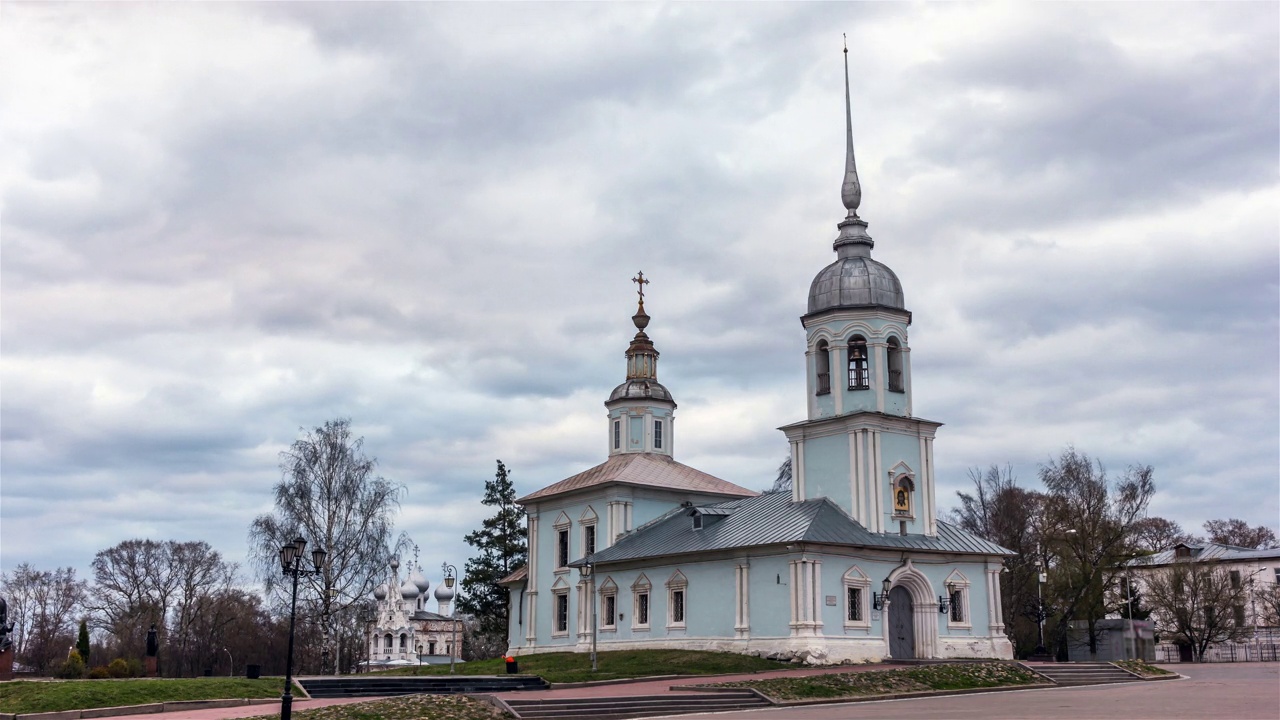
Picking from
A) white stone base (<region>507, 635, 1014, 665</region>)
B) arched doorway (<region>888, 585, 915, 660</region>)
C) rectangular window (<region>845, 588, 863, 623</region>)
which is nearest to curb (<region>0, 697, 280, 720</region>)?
white stone base (<region>507, 635, 1014, 665</region>)

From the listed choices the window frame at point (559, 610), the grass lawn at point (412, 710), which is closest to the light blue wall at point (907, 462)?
the window frame at point (559, 610)

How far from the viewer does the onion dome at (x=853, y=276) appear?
122 feet

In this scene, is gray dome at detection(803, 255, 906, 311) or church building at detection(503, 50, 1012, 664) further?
gray dome at detection(803, 255, 906, 311)

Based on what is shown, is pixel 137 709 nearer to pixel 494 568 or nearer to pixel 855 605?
pixel 855 605

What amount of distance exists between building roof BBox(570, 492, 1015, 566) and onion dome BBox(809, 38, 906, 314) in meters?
6.51

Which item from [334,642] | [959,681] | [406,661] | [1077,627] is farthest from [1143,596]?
[406,661]

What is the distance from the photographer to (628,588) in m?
38.9

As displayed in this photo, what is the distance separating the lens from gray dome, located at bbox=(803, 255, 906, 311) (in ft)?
121

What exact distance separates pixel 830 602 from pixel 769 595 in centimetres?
181

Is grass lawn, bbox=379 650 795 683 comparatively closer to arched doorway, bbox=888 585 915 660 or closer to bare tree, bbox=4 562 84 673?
arched doorway, bbox=888 585 915 660

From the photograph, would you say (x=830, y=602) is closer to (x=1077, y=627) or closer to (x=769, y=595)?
(x=769, y=595)

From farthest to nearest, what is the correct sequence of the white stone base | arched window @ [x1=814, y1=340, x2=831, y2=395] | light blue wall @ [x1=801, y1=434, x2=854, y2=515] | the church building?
1. arched window @ [x1=814, y1=340, x2=831, y2=395]
2. light blue wall @ [x1=801, y1=434, x2=854, y2=515]
3. the church building
4. the white stone base

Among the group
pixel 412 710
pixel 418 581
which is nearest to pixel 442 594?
pixel 418 581

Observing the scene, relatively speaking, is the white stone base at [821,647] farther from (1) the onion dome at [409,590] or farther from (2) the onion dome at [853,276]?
(1) the onion dome at [409,590]
